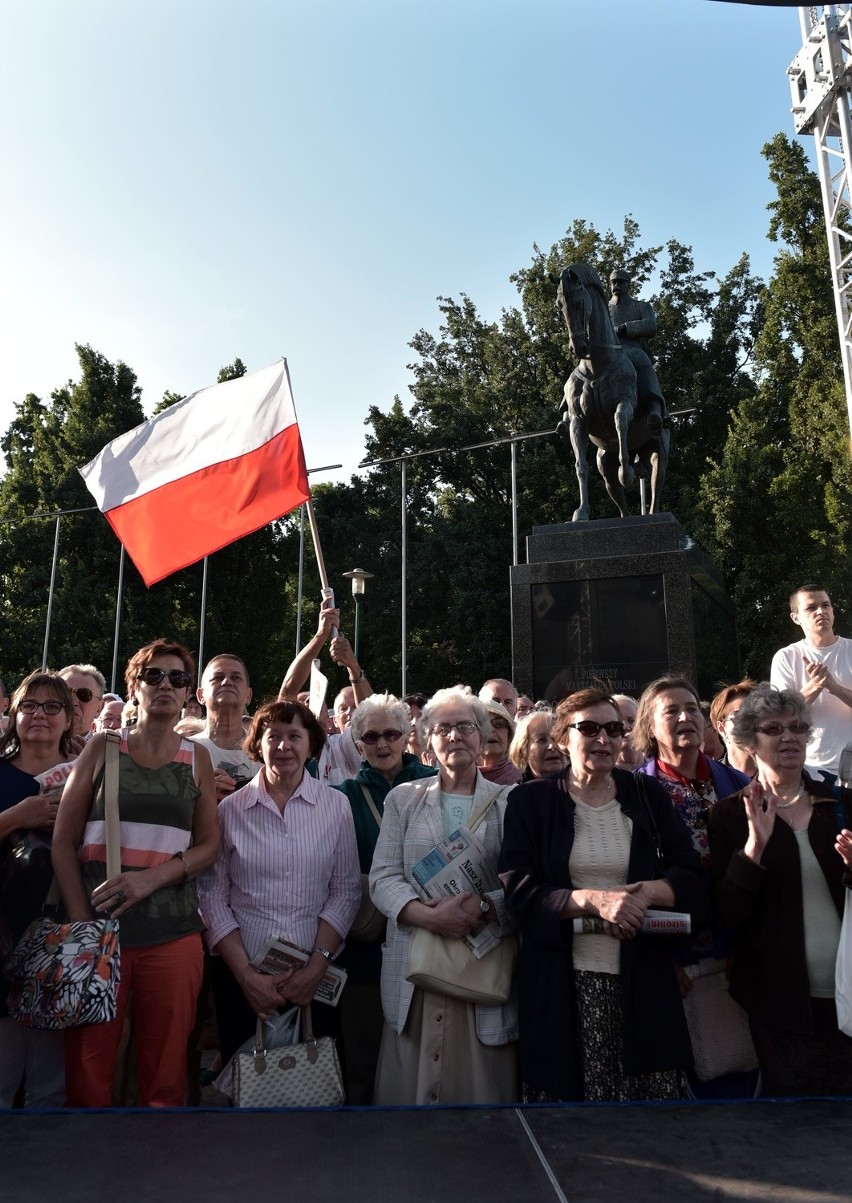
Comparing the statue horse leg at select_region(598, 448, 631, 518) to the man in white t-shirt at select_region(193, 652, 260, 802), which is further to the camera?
the statue horse leg at select_region(598, 448, 631, 518)

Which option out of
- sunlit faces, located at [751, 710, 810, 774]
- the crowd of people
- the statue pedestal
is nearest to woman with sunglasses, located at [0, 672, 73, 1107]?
the crowd of people

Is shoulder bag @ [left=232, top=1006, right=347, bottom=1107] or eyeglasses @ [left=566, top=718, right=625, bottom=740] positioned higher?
eyeglasses @ [left=566, top=718, right=625, bottom=740]

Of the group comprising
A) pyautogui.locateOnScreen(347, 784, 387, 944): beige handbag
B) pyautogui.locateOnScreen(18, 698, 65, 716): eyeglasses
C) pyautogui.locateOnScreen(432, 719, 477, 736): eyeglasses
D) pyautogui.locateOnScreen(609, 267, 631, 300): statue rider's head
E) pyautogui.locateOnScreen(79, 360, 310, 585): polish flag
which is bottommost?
pyautogui.locateOnScreen(347, 784, 387, 944): beige handbag

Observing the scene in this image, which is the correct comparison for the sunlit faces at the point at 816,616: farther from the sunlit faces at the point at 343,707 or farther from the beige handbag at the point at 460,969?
the beige handbag at the point at 460,969

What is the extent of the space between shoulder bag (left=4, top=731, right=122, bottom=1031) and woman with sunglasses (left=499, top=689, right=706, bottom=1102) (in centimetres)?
127

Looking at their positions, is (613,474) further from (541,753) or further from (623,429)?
(541,753)

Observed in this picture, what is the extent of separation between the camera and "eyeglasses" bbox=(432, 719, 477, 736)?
12.5 ft

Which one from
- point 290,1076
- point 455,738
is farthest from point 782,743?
point 290,1076

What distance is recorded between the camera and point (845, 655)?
6488 mm

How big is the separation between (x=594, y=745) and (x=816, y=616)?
3.57 meters

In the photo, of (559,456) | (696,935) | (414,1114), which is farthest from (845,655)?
(559,456)

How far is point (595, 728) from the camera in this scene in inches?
136

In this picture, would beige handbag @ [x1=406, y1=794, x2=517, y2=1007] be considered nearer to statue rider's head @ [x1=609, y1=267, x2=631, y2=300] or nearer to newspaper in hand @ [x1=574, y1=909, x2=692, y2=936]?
newspaper in hand @ [x1=574, y1=909, x2=692, y2=936]

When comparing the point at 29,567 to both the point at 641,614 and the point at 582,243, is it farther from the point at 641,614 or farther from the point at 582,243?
the point at 641,614
